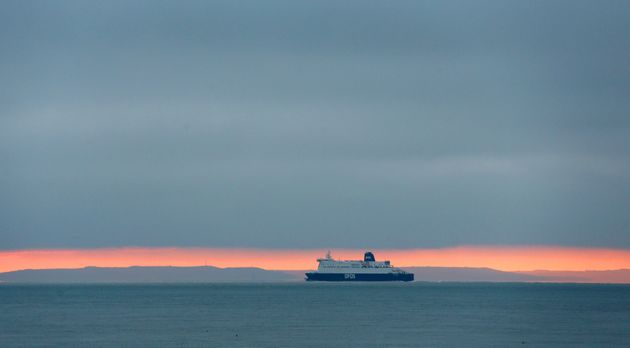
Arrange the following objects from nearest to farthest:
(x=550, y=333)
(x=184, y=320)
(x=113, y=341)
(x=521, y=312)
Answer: (x=113, y=341) < (x=550, y=333) < (x=184, y=320) < (x=521, y=312)

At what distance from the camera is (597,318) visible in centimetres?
12825

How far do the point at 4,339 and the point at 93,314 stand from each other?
1674 inches

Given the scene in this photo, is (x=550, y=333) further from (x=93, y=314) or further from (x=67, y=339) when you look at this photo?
(x=93, y=314)

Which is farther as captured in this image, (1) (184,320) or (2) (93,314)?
(2) (93,314)

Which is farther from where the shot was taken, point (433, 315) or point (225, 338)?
point (433, 315)

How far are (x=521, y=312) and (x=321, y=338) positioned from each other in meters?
56.6

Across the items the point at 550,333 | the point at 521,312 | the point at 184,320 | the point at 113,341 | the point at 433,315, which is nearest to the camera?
the point at 113,341

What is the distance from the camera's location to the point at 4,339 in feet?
311

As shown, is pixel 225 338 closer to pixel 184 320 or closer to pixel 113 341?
pixel 113 341

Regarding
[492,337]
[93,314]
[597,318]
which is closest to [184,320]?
[93,314]

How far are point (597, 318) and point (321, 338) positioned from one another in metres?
47.6

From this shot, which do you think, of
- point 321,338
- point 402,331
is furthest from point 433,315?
point 321,338

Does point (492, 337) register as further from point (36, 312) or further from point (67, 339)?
point (36, 312)

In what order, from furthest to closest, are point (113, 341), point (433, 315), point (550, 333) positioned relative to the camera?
1. point (433, 315)
2. point (550, 333)
3. point (113, 341)
